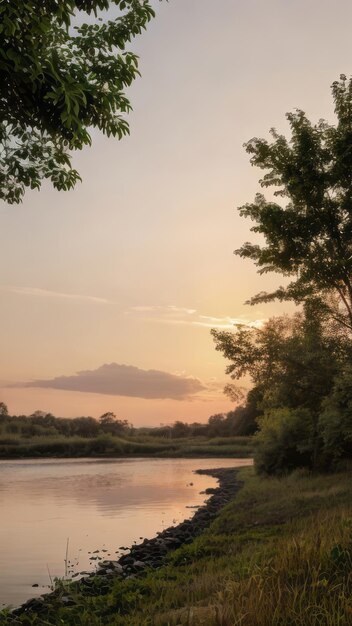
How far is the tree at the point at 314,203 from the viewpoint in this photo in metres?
19.8

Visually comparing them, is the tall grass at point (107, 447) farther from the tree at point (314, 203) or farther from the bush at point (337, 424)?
the tree at point (314, 203)

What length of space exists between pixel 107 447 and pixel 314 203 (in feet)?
392

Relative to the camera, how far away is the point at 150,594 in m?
11.6

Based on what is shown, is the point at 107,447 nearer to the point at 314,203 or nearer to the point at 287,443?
the point at 287,443

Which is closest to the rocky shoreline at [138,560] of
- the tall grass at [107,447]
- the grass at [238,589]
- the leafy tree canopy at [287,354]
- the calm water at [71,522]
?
the grass at [238,589]

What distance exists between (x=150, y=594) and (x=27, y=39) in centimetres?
1040

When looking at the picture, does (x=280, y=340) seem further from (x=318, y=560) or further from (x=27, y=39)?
(x=27, y=39)

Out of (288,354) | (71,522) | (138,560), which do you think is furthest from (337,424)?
(138,560)

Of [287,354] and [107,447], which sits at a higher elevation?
[287,354]

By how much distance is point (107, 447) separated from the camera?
433ft

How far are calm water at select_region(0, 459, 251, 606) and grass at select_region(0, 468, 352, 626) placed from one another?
12.8 feet

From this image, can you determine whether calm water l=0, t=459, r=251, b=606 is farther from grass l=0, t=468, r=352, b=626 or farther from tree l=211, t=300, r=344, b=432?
tree l=211, t=300, r=344, b=432

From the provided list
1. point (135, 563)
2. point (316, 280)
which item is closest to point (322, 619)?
point (135, 563)

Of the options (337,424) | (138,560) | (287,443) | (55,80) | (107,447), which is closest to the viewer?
(55,80)
